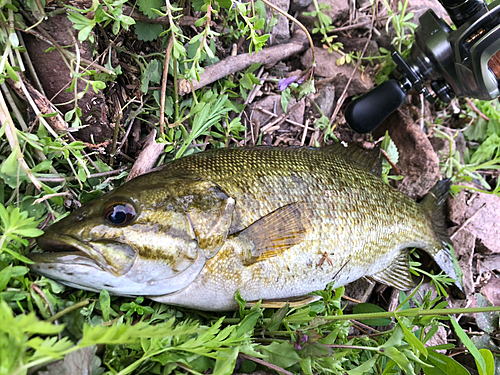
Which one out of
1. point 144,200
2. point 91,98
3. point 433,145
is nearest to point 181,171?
point 144,200

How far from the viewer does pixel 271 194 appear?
200 cm

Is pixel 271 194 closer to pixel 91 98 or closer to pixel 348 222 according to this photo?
pixel 348 222

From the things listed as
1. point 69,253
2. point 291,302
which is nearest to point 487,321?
point 291,302

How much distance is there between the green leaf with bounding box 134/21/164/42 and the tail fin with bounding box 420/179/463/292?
2.28 metres

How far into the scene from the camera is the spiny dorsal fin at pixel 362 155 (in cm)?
258

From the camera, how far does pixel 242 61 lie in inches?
101

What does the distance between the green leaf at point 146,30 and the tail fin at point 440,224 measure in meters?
2.28

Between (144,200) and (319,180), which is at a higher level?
(144,200)

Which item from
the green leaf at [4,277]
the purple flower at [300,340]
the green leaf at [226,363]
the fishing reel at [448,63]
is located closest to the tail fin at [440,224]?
the fishing reel at [448,63]

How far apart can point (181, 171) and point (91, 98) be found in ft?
2.20

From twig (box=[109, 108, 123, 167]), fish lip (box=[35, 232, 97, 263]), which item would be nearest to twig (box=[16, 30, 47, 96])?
twig (box=[109, 108, 123, 167])

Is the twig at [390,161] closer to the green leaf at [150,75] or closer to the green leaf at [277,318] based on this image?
the green leaf at [277,318]

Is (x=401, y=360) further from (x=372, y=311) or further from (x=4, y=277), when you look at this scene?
(x=4, y=277)

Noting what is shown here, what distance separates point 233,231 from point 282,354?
0.65 meters
